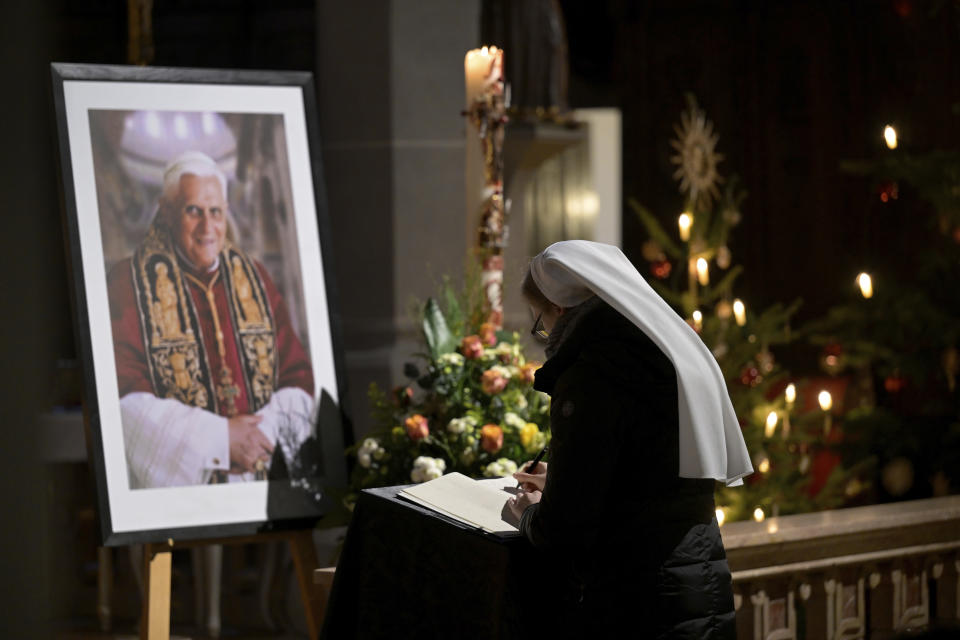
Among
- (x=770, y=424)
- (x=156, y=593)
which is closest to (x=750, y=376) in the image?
(x=770, y=424)

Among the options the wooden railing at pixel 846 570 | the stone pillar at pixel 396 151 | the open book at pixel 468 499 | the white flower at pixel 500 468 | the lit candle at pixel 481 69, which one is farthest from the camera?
the stone pillar at pixel 396 151

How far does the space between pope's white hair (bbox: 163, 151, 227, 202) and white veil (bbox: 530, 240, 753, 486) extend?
1640mm

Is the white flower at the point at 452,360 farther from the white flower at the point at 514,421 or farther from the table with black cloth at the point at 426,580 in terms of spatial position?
the table with black cloth at the point at 426,580

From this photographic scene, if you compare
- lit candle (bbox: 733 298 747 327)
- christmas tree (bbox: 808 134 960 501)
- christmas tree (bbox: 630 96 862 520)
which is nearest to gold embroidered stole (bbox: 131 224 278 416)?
christmas tree (bbox: 630 96 862 520)

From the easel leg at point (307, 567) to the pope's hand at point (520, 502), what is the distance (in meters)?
1.42

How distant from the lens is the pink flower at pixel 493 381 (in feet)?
11.3

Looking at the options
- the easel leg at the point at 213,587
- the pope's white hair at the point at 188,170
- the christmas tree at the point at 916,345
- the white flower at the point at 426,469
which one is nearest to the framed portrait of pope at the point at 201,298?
the pope's white hair at the point at 188,170

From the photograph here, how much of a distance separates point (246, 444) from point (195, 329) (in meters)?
0.35

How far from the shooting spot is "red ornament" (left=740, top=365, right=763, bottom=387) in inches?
199

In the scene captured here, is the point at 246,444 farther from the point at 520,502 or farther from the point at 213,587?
the point at 213,587

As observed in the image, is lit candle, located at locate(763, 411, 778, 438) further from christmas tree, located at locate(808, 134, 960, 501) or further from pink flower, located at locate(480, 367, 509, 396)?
pink flower, located at locate(480, 367, 509, 396)

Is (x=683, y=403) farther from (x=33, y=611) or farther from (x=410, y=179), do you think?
(x=410, y=179)

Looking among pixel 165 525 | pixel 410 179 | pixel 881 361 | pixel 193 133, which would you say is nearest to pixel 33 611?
pixel 165 525

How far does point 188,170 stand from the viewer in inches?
143
